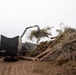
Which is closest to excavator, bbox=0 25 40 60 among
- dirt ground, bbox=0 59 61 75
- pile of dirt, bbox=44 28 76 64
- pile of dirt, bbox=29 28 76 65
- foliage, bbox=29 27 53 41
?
pile of dirt, bbox=29 28 76 65

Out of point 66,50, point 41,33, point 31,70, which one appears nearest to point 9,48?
point 66,50

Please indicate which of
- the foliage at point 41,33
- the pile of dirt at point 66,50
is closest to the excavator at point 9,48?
the pile of dirt at point 66,50

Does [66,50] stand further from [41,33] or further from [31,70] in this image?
[41,33]

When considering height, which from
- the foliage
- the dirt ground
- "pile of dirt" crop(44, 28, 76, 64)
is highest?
the foliage

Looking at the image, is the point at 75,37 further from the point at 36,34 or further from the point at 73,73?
the point at 36,34

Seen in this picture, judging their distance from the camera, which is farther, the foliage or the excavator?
the foliage

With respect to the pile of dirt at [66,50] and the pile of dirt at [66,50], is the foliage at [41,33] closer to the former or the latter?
the pile of dirt at [66,50]

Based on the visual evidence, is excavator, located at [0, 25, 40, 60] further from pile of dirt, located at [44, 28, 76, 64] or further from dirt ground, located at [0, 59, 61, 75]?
dirt ground, located at [0, 59, 61, 75]

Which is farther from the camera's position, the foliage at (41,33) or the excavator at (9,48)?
the foliage at (41,33)

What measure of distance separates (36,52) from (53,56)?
15.2 ft

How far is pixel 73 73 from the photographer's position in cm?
1166

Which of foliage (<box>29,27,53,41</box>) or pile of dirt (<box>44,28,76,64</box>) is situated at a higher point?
foliage (<box>29,27,53,41</box>)

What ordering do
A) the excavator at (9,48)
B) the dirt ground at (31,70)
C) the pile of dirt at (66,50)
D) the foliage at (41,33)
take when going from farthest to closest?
1. the foliage at (41,33)
2. the excavator at (9,48)
3. the pile of dirt at (66,50)
4. the dirt ground at (31,70)

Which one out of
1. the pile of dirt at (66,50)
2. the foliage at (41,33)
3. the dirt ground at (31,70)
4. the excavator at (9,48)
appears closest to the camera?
the dirt ground at (31,70)
